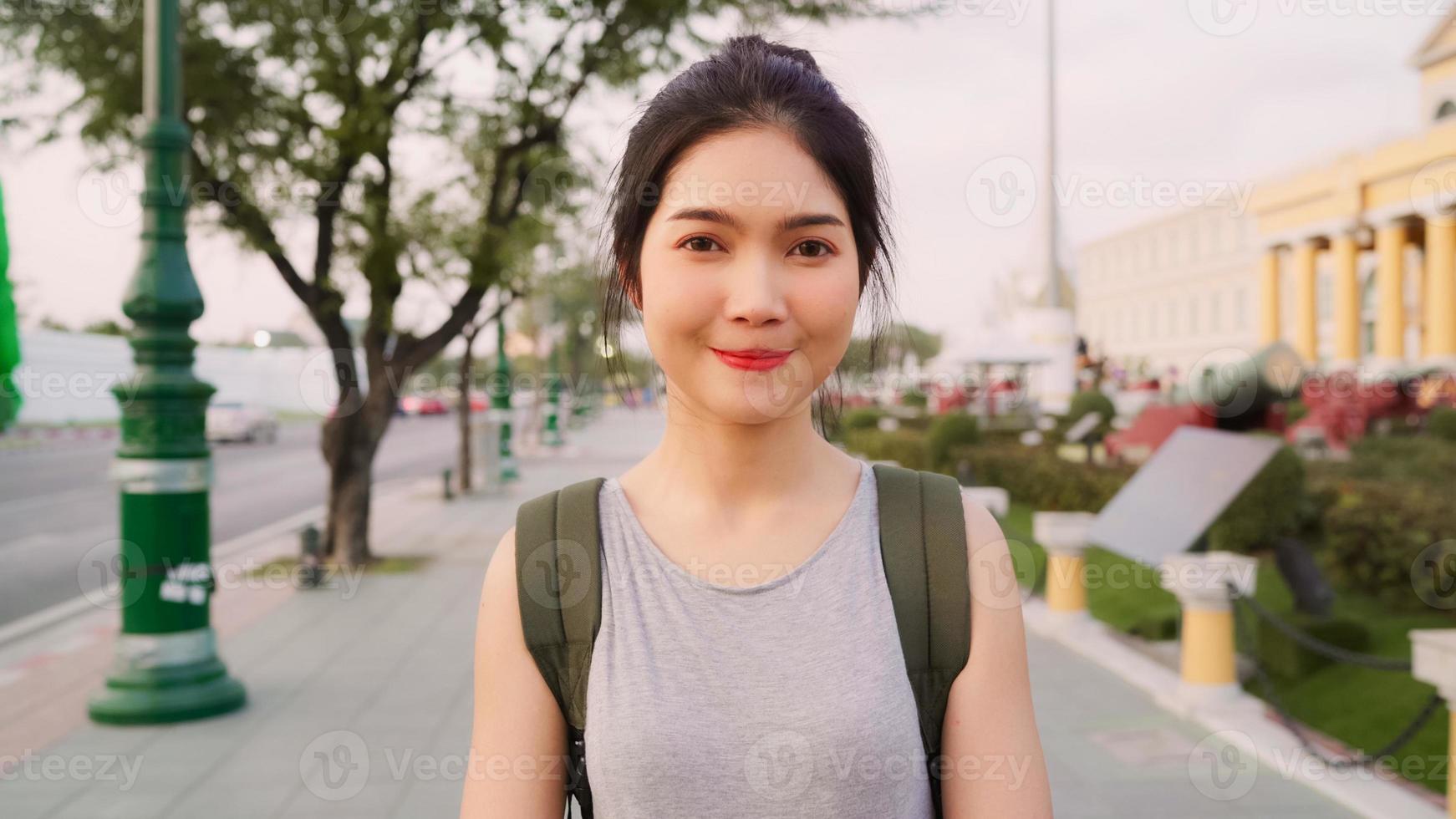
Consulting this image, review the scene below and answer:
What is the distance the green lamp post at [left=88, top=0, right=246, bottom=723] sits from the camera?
213 inches

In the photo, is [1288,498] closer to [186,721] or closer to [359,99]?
[186,721]

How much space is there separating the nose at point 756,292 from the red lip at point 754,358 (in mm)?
40

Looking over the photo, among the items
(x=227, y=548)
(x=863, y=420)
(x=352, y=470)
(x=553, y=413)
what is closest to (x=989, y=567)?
(x=352, y=470)

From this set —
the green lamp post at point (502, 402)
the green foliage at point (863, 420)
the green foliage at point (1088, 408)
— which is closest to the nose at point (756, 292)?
the green lamp post at point (502, 402)

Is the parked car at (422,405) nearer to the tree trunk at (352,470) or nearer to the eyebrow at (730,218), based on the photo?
the tree trunk at (352,470)

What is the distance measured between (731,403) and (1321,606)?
6491mm

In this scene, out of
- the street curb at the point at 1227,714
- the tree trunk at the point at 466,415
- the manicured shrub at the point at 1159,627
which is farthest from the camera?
the tree trunk at the point at 466,415

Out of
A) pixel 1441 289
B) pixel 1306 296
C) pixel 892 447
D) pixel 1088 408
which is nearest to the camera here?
pixel 892 447

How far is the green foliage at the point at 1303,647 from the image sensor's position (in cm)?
602

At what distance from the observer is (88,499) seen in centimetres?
1530

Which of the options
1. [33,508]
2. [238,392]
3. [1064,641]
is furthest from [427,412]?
[1064,641]

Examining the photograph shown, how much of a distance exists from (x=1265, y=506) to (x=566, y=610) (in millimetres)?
7784

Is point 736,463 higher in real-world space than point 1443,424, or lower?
higher

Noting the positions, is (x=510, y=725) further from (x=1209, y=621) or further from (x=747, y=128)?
(x=1209, y=621)
